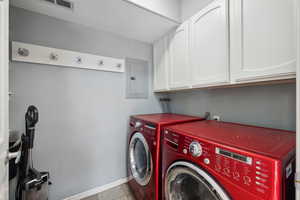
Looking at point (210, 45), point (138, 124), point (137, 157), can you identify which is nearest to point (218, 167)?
point (138, 124)

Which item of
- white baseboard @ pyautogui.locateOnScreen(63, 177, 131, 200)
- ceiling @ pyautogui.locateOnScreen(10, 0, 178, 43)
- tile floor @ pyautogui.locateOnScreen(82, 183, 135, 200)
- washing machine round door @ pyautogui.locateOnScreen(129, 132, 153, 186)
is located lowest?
tile floor @ pyautogui.locateOnScreen(82, 183, 135, 200)

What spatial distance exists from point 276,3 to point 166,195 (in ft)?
5.29

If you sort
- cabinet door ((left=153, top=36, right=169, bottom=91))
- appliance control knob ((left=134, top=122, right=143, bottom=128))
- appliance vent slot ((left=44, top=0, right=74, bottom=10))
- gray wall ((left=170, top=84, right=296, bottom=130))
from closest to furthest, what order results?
1. gray wall ((left=170, top=84, right=296, bottom=130))
2. appliance vent slot ((left=44, top=0, right=74, bottom=10))
3. appliance control knob ((left=134, top=122, right=143, bottom=128))
4. cabinet door ((left=153, top=36, right=169, bottom=91))

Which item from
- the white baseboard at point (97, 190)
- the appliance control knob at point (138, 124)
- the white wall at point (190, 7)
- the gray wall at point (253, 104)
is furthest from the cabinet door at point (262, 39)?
the white baseboard at point (97, 190)

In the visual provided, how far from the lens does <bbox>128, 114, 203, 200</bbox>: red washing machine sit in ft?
3.82

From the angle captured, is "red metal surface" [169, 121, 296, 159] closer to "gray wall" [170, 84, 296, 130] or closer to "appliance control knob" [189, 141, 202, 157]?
"appliance control knob" [189, 141, 202, 157]

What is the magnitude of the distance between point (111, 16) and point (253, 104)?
1.87 metres

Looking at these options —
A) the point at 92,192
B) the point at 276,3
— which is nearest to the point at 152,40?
the point at 276,3

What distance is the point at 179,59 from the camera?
5.29 ft

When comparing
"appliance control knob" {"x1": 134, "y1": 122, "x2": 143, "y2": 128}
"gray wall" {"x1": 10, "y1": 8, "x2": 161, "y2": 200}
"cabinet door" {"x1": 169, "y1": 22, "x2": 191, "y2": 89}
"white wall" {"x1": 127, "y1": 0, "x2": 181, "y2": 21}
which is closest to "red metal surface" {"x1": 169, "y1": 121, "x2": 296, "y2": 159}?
"appliance control knob" {"x1": 134, "y1": 122, "x2": 143, "y2": 128}

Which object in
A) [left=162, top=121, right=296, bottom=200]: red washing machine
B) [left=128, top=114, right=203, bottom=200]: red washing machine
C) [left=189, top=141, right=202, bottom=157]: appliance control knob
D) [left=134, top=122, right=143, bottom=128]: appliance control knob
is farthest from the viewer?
[left=134, top=122, right=143, bottom=128]: appliance control knob

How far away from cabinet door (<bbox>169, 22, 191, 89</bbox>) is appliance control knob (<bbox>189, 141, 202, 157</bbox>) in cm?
86

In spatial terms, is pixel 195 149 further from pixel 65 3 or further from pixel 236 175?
pixel 65 3

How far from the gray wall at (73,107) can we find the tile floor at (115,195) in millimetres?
126
